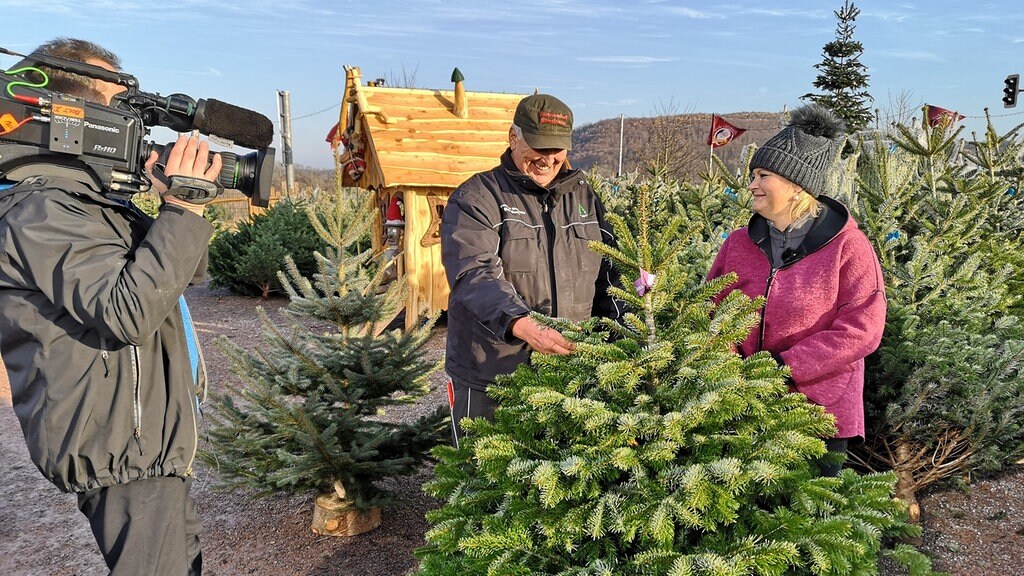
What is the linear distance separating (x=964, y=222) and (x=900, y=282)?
843 millimetres

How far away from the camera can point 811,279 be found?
2668 millimetres

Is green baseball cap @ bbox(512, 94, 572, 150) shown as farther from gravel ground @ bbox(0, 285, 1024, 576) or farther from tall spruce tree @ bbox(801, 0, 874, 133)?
tall spruce tree @ bbox(801, 0, 874, 133)

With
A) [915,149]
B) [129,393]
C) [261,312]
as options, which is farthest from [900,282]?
[129,393]

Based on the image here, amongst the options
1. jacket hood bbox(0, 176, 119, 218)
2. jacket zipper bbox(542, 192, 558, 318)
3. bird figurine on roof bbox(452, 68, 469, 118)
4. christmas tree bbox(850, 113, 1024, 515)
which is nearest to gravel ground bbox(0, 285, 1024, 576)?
christmas tree bbox(850, 113, 1024, 515)

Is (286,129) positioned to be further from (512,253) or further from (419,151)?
(512,253)

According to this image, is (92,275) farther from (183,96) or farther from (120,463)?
(183,96)

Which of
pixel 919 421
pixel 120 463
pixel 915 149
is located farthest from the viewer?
pixel 915 149

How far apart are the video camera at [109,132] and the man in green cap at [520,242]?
805 mm

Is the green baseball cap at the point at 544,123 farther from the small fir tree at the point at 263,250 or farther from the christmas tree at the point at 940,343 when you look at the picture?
the small fir tree at the point at 263,250

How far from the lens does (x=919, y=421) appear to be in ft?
12.6

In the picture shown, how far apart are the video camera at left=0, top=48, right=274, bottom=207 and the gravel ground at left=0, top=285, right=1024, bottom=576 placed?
233 centimetres

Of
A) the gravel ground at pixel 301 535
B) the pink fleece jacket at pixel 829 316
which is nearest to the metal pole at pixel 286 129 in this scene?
the gravel ground at pixel 301 535

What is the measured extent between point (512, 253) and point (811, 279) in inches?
46.2

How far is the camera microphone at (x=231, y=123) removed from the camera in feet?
8.12
